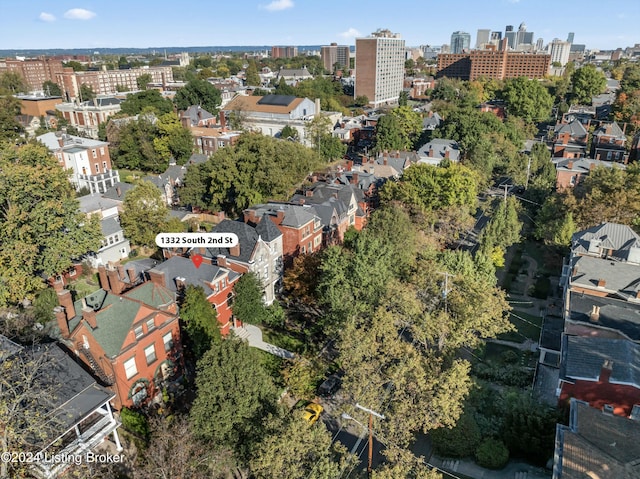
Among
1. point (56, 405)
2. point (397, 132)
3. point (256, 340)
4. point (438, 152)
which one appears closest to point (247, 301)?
point (256, 340)

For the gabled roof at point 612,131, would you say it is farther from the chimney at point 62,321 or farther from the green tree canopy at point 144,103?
the green tree canopy at point 144,103

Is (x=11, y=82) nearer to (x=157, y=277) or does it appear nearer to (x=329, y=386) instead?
(x=157, y=277)

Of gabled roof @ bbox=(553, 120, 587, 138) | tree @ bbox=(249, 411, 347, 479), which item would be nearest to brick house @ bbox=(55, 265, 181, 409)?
tree @ bbox=(249, 411, 347, 479)

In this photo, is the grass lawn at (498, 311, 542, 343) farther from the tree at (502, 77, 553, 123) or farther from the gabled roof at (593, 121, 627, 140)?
the tree at (502, 77, 553, 123)

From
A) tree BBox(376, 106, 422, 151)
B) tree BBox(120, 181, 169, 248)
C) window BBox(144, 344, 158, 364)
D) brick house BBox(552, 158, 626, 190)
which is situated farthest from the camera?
tree BBox(376, 106, 422, 151)

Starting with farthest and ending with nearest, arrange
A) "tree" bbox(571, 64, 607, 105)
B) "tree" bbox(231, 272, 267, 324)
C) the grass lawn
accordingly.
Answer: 1. "tree" bbox(571, 64, 607, 105)
2. the grass lawn
3. "tree" bbox(231, 272, 267, 324)
